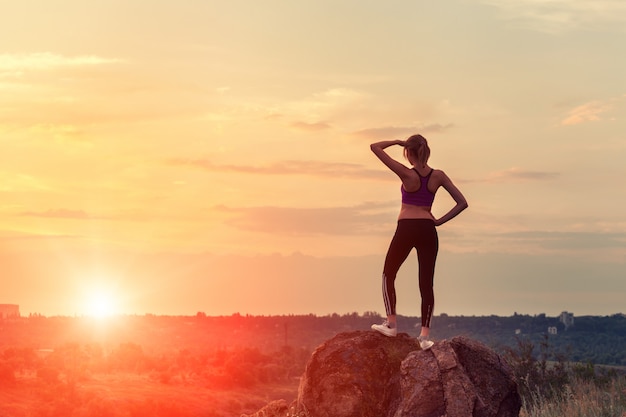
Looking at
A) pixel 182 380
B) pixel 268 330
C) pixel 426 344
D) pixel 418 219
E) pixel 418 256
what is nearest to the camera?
pixel 426 344

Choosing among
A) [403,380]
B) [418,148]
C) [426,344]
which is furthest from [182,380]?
[418,148]

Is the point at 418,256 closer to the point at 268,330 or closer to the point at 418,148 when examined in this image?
the point at 418,148

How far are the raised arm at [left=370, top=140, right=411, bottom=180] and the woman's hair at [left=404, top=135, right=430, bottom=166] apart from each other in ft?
0.56

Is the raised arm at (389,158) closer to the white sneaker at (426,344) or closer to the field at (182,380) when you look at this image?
the white sneaker at (426,344)

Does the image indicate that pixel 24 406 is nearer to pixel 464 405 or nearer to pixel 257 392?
pixel 257 392

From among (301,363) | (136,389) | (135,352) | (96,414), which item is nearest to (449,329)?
(301,363)

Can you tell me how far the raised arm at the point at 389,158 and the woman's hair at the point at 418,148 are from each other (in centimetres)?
17

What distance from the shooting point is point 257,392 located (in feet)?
237

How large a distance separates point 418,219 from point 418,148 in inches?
40.1

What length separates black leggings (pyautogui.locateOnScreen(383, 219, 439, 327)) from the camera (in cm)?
1359

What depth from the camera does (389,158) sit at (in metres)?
13.7

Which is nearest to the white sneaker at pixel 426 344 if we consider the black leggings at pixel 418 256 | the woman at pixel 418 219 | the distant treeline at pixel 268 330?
the woman at pixel 418 219

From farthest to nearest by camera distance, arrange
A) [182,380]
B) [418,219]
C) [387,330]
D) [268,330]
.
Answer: [268,330]
[182,380]
[387,330]
[418,219]

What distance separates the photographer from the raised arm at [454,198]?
45.1 feet
